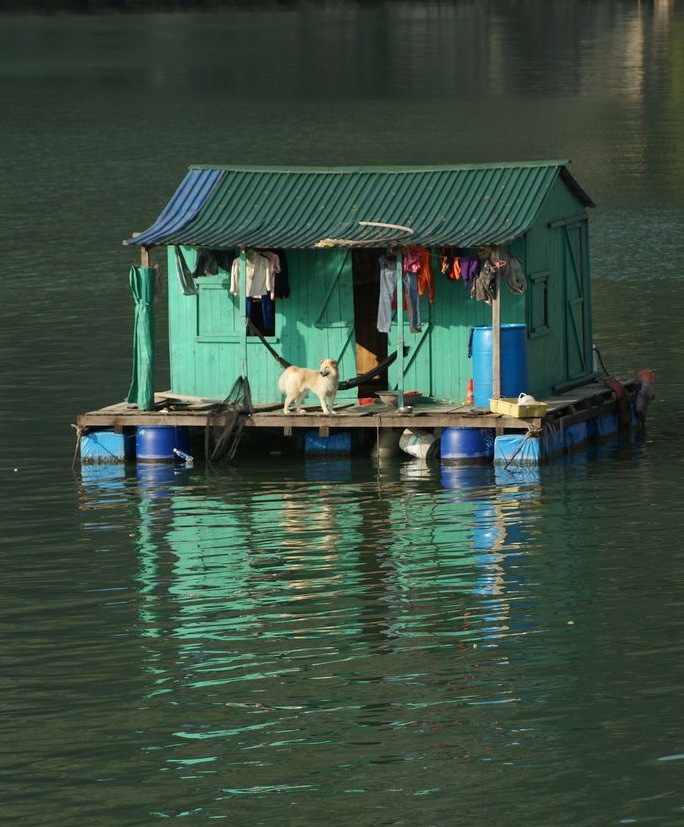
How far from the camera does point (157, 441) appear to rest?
32125mm

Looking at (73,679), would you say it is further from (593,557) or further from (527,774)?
(593,557)

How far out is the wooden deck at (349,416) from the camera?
30.9 metres

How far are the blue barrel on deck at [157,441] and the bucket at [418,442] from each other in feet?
11.4

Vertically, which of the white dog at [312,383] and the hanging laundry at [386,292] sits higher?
the hanging laundry at [386,292]

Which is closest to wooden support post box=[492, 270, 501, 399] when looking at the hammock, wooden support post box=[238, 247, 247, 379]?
the hammock

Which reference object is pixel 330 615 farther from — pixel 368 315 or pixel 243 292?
pixel 368 315

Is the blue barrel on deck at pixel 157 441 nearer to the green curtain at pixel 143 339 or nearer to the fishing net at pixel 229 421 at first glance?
the green curtain at pixel 143 339

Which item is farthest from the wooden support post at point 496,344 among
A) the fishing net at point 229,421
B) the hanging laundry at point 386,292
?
the fishing net at point 229,421

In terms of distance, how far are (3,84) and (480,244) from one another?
284 ft

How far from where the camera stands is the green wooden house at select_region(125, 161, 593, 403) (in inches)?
1260

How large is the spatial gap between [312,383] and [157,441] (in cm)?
265

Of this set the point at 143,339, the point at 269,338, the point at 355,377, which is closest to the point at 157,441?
the point at 143,339

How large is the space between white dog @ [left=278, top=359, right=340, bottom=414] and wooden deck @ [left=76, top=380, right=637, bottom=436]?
0.24 meters

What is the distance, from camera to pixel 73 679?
21234mm
